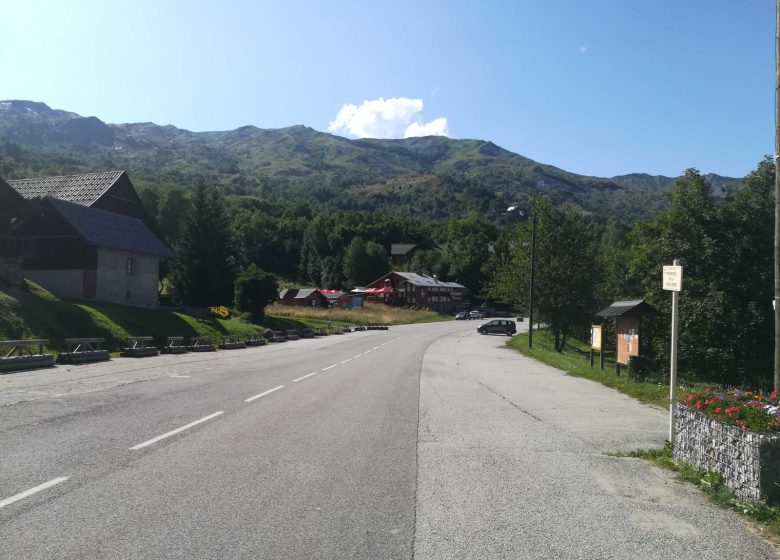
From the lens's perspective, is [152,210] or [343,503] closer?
[343,503]

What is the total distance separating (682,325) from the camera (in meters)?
31.5

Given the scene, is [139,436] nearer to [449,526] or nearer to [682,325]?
[449,526]

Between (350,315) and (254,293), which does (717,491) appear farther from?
(350,315)

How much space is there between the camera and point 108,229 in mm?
44656

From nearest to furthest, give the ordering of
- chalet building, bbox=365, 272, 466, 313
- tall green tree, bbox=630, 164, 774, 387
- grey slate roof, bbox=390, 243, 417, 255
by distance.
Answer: tall green tree, bbox=630, 164, 774, 387
chalet building, bbox=365, 272, 466, 313
grey slate roof, bbox=390, 243, 417, 255

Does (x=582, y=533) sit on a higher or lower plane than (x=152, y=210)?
lower

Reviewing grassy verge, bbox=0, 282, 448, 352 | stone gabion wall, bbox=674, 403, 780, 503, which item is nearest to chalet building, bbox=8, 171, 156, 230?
grassy verge, bbox=0, 282, 448, 352

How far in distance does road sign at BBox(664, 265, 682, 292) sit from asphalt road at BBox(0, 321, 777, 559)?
96.8 inches

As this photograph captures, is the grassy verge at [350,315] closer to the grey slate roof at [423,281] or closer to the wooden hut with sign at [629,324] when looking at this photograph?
the grey slate roof at [423,281]

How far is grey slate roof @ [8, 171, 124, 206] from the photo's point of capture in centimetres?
5378

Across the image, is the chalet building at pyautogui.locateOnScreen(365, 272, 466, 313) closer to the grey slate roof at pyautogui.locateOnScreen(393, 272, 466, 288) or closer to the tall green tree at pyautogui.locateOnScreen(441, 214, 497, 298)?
the grey slate roof at pyautogui.locateOnScreen(393, 272, 466, 288)

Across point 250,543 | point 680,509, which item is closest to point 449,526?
Answer: point 250,543

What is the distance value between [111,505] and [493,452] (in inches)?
199

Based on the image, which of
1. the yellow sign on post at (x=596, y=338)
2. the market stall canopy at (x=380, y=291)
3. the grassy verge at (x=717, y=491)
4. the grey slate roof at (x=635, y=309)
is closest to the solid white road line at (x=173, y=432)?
the grassy verge at (x=717, y=491)
